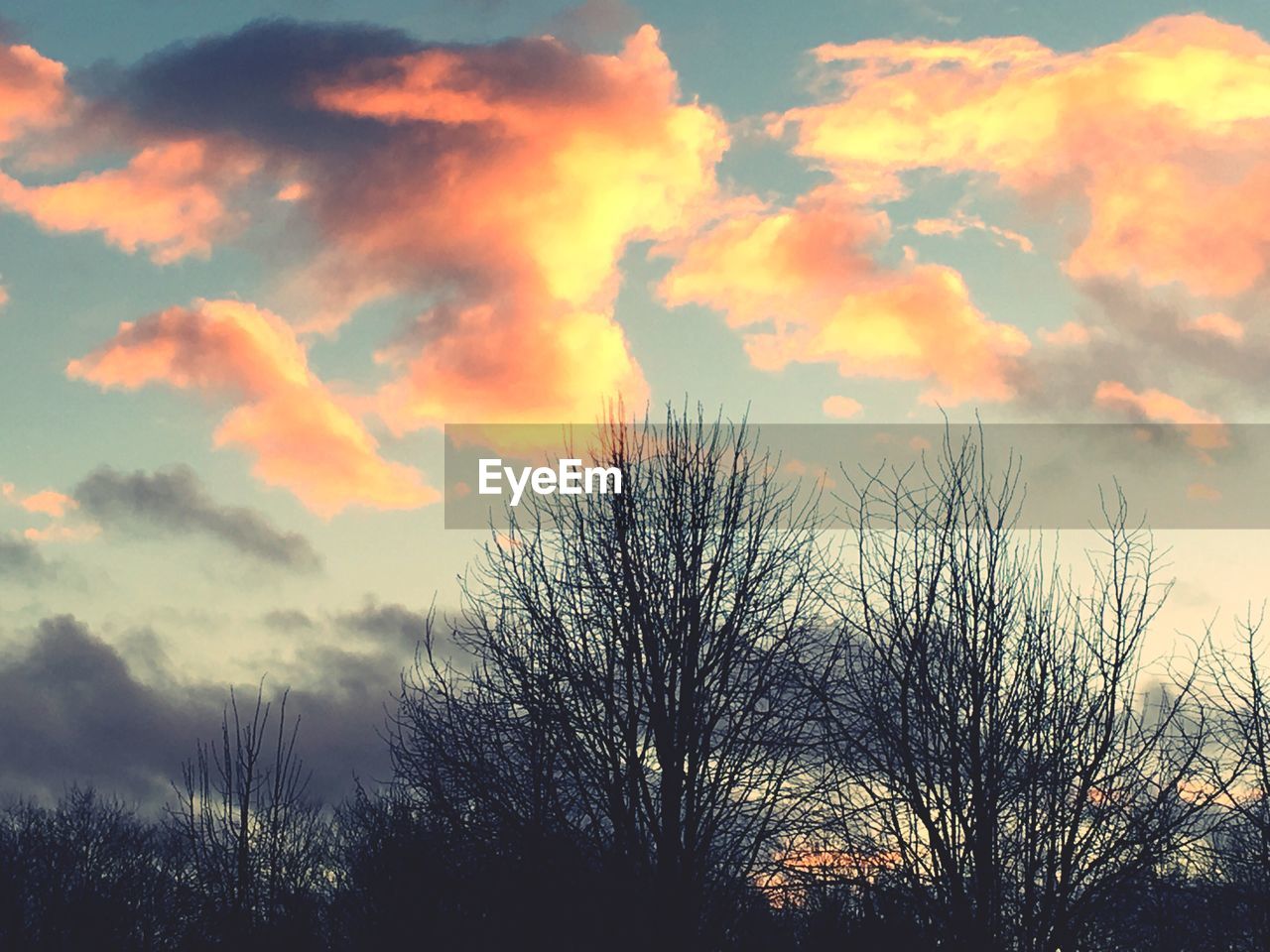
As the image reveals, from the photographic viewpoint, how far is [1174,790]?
1459 centimetres

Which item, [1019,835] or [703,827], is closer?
[1019,835]

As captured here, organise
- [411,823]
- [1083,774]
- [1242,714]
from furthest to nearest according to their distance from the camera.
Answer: [411,823] < [1242,714] < [1083,774]

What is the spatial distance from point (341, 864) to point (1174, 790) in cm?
4399

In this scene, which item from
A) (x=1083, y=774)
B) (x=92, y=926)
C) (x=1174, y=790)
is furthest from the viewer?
(x=92, y=926)

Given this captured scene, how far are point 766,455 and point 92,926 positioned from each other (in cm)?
4622

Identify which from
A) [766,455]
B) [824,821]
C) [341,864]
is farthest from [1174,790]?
[341,864]

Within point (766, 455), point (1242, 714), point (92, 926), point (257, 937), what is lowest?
point (92, 926)

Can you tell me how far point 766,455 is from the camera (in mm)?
18422

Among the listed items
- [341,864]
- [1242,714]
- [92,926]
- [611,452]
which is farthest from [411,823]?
[92,926]

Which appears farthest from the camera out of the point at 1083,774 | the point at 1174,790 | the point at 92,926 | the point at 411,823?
the point at 92,926

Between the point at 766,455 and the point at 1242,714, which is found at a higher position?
the point at 766,455

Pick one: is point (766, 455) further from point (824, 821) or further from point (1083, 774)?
point (1083, 774)

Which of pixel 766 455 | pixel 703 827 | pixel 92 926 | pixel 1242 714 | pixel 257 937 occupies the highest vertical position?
pixel 766 455

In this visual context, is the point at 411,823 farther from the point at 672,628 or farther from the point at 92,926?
the point at 92,926
